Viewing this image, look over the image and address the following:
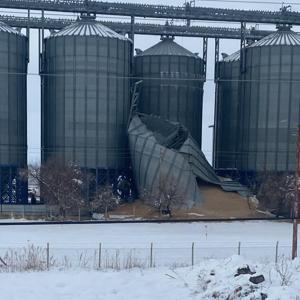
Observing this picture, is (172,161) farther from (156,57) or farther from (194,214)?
(156,57)

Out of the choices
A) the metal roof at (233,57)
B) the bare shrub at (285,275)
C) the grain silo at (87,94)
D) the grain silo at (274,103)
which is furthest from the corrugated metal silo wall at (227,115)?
the bare shrub at (285,275)

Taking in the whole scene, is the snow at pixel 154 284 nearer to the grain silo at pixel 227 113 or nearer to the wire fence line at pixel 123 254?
the wire fence line at pixel 123 254

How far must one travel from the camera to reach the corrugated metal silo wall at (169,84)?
50.7 m

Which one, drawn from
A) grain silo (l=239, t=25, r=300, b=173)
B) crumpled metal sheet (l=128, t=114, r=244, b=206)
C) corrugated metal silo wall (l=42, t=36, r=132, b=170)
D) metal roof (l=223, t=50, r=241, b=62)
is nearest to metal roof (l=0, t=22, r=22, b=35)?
corrugated metal silo wall (l=42, t=36, r=132, b=170)

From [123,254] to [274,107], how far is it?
96.6 ft

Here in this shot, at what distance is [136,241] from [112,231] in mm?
4539

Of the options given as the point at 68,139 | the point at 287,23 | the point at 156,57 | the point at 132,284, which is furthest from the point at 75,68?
the point at 132,284

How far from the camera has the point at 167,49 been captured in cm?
5147

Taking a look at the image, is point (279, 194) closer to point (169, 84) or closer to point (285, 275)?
point (169, 84)

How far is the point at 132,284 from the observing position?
44.5ft

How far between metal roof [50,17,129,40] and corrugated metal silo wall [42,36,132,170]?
46 centimetres

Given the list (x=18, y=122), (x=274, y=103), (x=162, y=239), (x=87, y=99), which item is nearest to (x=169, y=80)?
(x=87, y=99)

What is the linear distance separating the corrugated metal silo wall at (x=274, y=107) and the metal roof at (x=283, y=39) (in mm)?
465

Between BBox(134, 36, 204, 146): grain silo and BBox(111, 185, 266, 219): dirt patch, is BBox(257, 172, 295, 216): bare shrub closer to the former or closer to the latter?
BBox(111, 185, 266, 219): dirt patch
